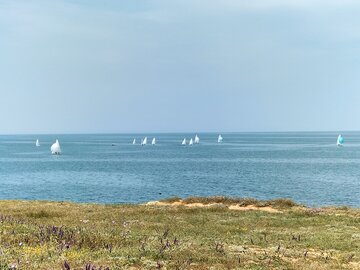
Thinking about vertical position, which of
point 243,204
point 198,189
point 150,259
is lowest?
point 198,189

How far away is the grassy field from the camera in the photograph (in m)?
14.2

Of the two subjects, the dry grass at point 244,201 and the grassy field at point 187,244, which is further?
the dry grass at point 244,201

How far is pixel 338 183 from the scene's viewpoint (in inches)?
3890

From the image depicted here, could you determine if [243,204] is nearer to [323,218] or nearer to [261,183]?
[323,218]

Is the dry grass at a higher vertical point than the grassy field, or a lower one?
lower

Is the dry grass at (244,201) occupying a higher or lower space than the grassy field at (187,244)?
lower

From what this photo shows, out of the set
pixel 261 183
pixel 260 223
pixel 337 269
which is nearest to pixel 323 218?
pixel 260 223

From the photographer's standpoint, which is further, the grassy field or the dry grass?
the dry grass

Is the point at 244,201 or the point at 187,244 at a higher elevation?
the point at 187,244

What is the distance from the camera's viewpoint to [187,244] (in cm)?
1856

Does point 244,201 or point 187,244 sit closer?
point 187,244

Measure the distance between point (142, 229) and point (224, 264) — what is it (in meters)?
10.5

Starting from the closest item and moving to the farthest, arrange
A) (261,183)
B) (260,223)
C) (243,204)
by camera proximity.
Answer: (260,223) < (243,204) < (261,183)

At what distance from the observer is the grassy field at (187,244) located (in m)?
14.2
